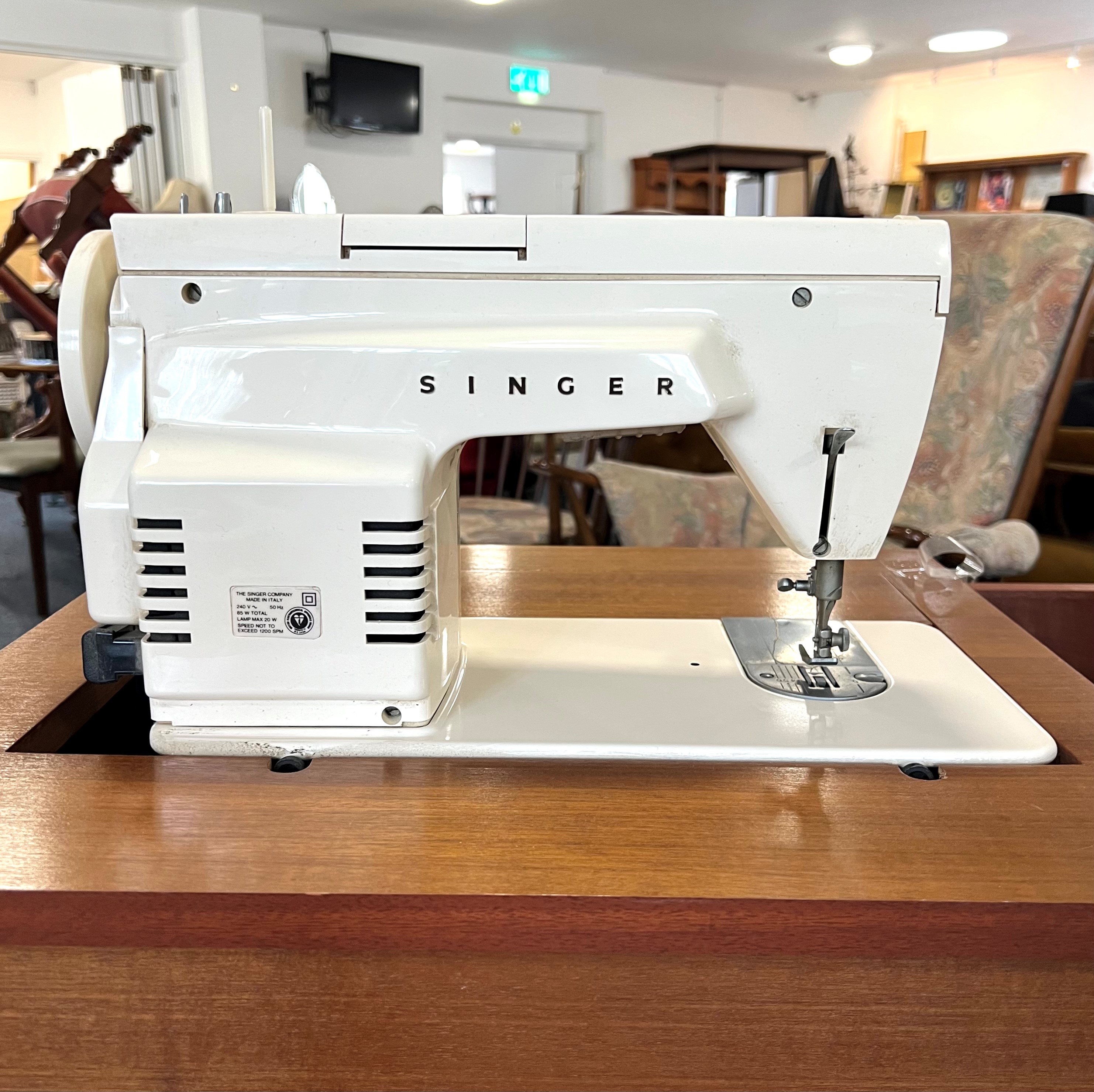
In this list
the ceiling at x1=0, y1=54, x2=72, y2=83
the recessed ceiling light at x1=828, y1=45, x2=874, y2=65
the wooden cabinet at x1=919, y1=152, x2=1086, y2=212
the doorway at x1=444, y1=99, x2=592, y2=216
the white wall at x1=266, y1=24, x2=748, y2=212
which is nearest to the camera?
the white wall at x1=266, y1=24, x2=748, y2=212

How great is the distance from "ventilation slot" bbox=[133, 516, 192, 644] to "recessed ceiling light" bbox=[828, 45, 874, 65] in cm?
696

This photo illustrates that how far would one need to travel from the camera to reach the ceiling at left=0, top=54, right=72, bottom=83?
687 centimetres

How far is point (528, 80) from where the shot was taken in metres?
7.00

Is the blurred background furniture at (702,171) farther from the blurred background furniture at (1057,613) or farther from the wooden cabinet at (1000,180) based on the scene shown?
the blurred background furniture at (1057,613)

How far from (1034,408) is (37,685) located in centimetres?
168

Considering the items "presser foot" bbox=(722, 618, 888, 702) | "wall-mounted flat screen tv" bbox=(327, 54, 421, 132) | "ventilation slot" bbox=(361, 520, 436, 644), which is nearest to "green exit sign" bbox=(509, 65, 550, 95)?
"wall-mounted flat screen tv" bbox=(327, 54, 421, 132)

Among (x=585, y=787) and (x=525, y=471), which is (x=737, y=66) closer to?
(x=525, y=471)

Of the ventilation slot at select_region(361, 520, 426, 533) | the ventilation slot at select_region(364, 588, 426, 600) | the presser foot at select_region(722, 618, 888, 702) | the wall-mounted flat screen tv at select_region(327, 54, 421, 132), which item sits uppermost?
the wall-mounted flat screen tv at select_region(327, 54, 421, 132)

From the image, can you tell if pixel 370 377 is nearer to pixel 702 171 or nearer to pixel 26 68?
pixel 702 171

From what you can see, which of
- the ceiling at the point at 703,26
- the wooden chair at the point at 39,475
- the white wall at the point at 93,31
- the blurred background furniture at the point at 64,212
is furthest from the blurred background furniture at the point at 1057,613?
the white wall at the point at 93,31

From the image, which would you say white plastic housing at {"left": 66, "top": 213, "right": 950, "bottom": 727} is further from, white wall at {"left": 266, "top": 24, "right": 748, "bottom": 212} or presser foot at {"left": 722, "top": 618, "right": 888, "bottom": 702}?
white wall at {"left": 266, "top": 24, "right": 748, "bottom": 212}

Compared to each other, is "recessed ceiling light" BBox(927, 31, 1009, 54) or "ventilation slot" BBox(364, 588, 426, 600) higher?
"recessed ceiling light" BBox(927, 31, 1009, 54)

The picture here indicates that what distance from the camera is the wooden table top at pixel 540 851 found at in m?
0.57

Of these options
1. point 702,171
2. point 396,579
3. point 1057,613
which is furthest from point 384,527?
point 702,171
